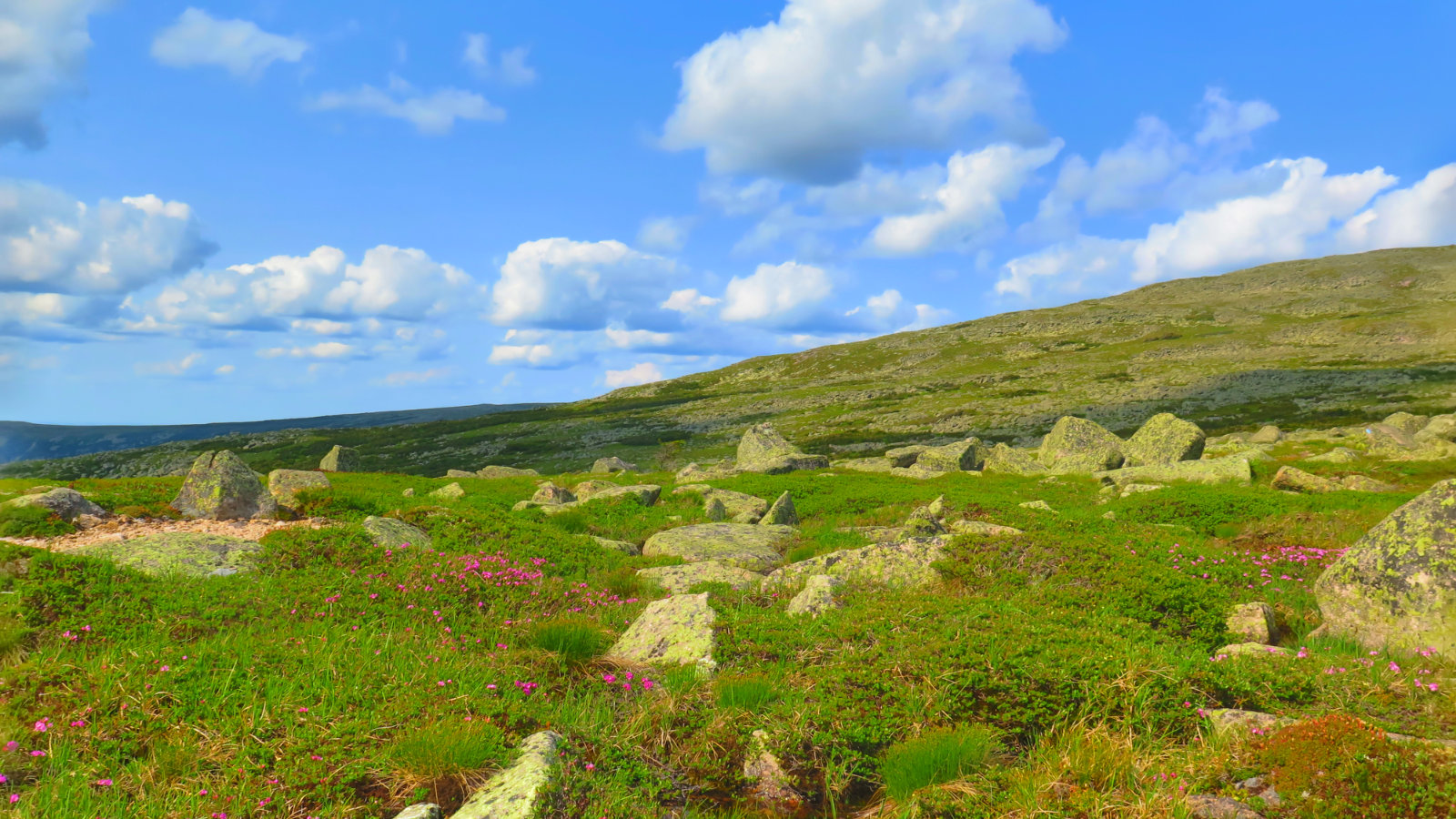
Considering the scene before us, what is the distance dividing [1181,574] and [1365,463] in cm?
4327

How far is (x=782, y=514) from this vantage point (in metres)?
26.6

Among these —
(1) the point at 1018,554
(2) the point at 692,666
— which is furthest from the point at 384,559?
(1) the point at 1018,554

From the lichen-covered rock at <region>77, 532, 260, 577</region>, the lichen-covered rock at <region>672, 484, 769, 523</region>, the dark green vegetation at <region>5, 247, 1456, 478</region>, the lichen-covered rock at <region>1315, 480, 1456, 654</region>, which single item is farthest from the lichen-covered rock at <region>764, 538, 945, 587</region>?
the dark green vegetation at <region>5, 247, 1456, 478</region>

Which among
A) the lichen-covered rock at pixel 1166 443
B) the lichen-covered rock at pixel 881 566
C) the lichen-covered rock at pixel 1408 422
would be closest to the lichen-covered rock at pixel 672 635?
the lichen-covered rock at pixel 881 566

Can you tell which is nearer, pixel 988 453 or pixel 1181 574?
pixel 1181 574

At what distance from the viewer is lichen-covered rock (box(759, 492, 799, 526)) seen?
26312 mm

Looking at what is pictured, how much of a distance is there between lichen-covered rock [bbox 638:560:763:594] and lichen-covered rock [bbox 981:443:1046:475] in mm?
39041

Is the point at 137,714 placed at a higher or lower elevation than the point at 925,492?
higher

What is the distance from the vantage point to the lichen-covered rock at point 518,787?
5434 millimetres

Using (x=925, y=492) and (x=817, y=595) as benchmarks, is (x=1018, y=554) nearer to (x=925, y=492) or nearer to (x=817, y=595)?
(x=817, y=595)

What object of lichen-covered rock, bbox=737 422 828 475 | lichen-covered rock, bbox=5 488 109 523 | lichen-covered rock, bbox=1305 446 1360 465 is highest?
lichen-covered rock, bbox=5 488 109 523

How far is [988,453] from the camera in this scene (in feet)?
179

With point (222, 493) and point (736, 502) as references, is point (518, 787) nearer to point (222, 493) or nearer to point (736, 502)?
point (222, 493)

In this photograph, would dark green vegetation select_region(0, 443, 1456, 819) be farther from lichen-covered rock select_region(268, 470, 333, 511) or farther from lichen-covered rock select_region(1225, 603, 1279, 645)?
lichen-covered rock select_region(268, 470, 333, 511)
